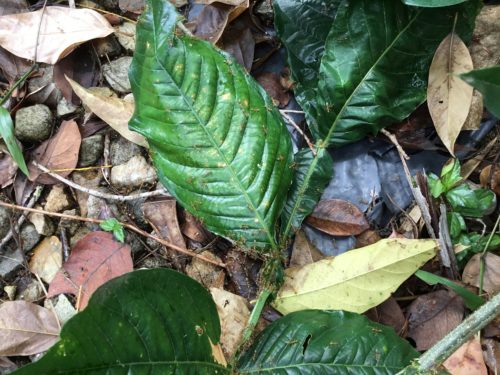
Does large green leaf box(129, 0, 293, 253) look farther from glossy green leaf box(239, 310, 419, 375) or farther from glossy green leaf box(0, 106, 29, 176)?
glossy green leaf box(0, 106, 29, 176)

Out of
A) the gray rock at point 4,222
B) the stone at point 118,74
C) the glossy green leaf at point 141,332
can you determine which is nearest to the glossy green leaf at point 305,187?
the glossy green leaf at point 141,332

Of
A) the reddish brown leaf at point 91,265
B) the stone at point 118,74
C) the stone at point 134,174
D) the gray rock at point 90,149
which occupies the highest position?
the stone at point 118,74

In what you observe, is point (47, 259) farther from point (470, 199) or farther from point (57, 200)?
point (470, 199)

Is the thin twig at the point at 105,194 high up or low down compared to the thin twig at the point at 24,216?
up

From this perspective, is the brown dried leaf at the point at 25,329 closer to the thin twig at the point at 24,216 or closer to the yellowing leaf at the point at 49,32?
the thin twig at the point at 24,216

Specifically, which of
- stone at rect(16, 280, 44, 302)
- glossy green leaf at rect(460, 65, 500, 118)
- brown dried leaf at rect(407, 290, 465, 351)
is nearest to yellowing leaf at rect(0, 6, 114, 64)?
stone at rect(16, 280, 44, 302)

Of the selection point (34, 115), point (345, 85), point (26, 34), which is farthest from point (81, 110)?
point (345, 85)

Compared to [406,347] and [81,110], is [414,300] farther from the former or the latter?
[81,110]
